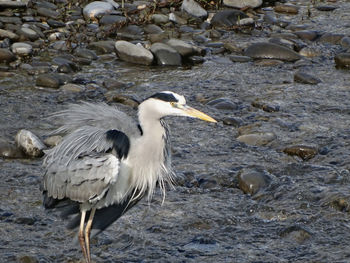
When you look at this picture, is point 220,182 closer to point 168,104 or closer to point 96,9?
point 168,104

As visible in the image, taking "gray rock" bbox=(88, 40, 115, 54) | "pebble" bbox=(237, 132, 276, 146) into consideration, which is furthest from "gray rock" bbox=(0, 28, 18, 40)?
"pebble" bbox=(237, 132, 276, 146)

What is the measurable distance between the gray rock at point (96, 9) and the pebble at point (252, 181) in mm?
4971

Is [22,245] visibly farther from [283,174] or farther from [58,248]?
[283,174]

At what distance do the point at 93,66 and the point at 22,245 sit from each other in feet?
13.4

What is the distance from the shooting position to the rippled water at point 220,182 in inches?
203

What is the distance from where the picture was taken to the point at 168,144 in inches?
Result: 196

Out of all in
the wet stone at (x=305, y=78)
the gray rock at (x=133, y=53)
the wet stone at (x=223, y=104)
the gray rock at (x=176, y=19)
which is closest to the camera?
the wet stone at (x=223, y=104)

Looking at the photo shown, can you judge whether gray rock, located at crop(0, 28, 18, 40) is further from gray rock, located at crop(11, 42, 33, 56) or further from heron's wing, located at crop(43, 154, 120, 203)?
heron's wing, located at crop(43, 154, 120, 203)

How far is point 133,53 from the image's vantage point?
29.4ft

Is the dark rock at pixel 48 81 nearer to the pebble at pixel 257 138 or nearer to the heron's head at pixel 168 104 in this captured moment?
the pebble at pixel 257 138

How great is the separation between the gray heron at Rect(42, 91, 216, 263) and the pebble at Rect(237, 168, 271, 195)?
109 centimetres

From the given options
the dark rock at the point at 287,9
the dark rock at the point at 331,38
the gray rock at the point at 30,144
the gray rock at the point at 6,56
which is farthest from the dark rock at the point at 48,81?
the dark rock at the point at 287,9

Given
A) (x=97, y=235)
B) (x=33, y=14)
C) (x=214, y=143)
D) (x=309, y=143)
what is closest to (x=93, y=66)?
(x=33, y=14)

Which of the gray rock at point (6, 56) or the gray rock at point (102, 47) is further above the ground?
the gray rock at point (6, 56)
